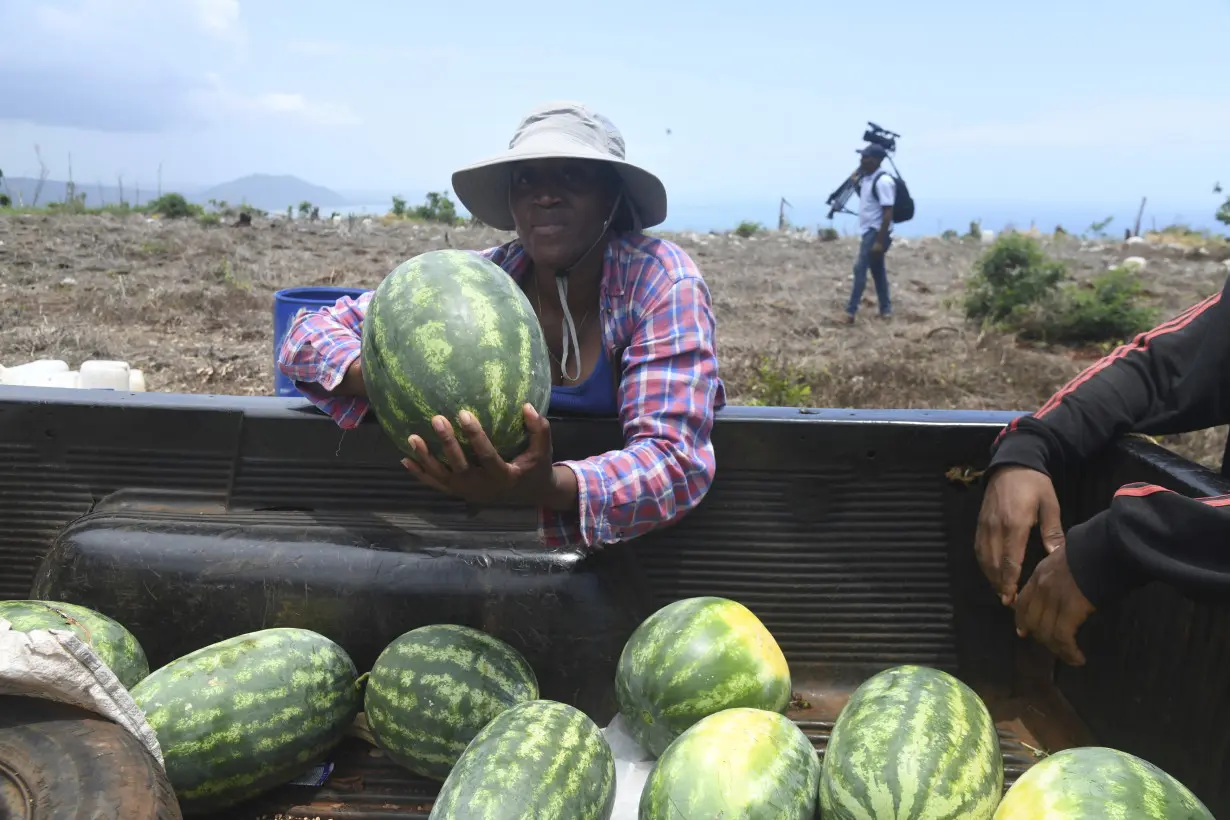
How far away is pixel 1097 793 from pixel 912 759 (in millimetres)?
288

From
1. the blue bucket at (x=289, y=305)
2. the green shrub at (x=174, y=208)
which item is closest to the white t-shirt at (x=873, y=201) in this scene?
the blue bucket at (x=289, y=305)

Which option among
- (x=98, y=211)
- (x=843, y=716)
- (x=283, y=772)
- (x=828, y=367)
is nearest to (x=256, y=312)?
(x=828, y=367)

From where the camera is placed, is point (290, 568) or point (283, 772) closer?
point (283, 772)

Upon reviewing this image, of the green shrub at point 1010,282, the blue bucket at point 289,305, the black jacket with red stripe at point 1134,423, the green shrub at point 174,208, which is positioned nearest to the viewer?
the black jacket with red stripe at point 1134,423

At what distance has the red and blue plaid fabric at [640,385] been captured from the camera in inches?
83.4

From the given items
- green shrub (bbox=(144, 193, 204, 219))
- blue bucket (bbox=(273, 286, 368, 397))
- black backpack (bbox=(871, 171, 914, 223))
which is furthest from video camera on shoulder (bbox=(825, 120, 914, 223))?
green shrub (bbox=(144, 193, 204, 219))

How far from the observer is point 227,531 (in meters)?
2.31

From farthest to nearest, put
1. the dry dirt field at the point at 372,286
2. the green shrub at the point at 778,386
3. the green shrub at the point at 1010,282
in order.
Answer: the green shrub at the point at 1010,282 → the dry dirt field at the point at 372,286 → the green shrub at the point at 778,386

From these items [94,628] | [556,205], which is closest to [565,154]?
[556,205]

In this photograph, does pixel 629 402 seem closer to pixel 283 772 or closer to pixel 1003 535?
pixel 1003 535

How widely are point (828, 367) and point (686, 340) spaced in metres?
5.81

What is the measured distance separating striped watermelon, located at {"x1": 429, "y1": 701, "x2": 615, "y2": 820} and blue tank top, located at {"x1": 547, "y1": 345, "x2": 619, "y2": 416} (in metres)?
0.92

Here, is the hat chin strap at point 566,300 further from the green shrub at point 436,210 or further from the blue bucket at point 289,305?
the green shrub at point 436,210

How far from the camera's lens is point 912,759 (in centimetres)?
151
